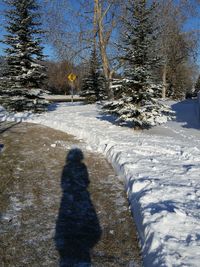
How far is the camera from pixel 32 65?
57.2 ft

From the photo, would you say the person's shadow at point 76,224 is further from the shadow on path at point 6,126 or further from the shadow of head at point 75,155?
the shadow on path at point 6,126

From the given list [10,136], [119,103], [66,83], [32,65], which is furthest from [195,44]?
[66,83]

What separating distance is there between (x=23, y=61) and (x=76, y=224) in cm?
1479

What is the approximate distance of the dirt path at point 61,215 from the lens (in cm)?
371

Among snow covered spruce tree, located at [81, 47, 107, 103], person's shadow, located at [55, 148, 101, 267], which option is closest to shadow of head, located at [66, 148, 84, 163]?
person's shadow, located at [55, 148, 101, 267]

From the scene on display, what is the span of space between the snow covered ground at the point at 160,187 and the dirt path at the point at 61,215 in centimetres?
26

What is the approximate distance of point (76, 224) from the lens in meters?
4.45

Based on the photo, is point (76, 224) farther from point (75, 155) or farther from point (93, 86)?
point (93, 86)

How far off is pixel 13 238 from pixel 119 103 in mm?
8180

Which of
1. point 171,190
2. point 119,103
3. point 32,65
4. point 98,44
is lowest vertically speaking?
point 171,190

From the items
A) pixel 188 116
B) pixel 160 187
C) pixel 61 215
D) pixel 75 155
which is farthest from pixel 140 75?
pixel 61 215

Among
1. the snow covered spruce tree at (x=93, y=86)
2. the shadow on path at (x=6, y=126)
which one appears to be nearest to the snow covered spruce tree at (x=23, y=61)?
the shadow on path at (x=6, y=126)

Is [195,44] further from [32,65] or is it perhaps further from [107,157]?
[107,157]

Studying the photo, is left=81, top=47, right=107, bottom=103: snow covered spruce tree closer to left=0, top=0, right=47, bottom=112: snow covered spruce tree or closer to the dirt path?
left=0, top=0, right=47, bottom=112: snow covered spruce tree
